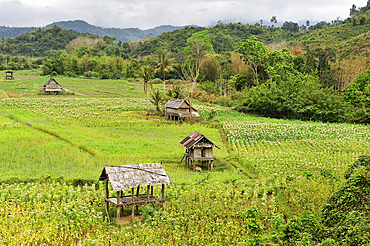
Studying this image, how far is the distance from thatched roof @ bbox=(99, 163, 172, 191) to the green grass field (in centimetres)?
130

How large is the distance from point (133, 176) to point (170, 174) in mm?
6511

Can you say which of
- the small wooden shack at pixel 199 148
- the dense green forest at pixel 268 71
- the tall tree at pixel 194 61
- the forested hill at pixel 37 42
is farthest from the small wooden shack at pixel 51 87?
the forested hill at pixel 37 42

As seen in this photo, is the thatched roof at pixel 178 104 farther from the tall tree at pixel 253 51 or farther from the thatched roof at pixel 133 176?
the tall tree at pixel 253 51

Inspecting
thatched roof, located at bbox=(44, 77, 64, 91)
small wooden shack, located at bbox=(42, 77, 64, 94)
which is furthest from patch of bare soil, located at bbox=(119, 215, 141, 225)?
thatched roof, located at bbox=(44, 77, 64, 91)

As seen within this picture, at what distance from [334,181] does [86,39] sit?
16007cm

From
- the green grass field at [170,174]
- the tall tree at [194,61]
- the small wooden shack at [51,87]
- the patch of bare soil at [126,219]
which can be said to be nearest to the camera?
the green grass field at [170,174]

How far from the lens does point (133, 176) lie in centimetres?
1221

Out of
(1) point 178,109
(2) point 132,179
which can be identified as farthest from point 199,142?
(1) point 178,109

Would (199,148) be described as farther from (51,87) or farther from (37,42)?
(37,42)

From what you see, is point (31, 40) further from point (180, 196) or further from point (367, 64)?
point (180, 196)

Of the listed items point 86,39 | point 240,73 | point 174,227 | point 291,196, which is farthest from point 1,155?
point 86,39

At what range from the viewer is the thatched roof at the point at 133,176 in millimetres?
11820

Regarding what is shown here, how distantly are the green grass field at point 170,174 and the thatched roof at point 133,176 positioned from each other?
1.30 m

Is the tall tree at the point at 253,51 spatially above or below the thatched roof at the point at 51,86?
above
